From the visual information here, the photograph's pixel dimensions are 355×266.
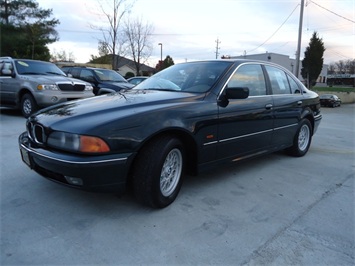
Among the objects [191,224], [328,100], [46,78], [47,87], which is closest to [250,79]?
[191,224]

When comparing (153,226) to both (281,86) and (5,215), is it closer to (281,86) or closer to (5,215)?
(5,215)

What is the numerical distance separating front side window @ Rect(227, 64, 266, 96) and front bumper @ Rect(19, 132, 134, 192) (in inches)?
69.2

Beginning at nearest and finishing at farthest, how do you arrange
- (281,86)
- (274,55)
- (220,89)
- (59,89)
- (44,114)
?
(44,114)
(220,89)
(281,86)
(59,89)
(274,55)

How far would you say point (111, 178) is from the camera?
2.55 m

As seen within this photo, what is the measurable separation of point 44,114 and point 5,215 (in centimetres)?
103

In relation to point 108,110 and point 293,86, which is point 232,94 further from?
point 293,86

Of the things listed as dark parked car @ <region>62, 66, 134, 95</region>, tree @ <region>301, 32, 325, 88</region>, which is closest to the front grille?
dark parked car @ <region>62, 66, 134, 95</region>

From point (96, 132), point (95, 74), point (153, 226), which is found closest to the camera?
point (96, 132)

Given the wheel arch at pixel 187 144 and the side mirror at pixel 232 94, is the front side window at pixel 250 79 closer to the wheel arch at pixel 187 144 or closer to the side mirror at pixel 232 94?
the side mirror at pixel 232 94

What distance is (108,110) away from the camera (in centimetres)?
283

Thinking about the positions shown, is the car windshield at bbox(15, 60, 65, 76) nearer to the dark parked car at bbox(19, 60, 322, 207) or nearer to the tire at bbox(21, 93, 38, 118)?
the tire at bbox(21, 93, 38, 118)

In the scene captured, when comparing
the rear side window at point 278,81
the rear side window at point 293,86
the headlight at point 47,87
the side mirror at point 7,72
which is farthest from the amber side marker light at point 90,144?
the side mirror at point 7,72

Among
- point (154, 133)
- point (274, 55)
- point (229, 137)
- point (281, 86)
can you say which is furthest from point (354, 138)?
point (274, 55)

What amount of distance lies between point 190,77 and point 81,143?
1817mm
